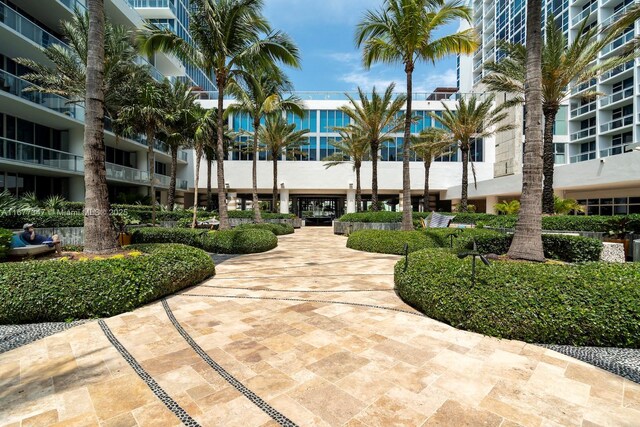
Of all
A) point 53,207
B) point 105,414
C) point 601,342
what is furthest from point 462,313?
point 53,207

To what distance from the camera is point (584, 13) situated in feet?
106

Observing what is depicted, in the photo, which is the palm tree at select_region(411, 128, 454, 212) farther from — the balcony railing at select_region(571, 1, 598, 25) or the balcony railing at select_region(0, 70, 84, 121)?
the balcony railing at select_region(0, 70, 84, 121)

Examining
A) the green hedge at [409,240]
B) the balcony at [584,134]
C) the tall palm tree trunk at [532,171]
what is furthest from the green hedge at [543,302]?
the balcony at [584,134]

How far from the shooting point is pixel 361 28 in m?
12.8

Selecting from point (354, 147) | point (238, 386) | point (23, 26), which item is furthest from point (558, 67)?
point (23, 26)

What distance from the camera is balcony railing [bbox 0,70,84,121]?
1482 cm

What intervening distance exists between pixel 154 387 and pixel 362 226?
17.4 meters

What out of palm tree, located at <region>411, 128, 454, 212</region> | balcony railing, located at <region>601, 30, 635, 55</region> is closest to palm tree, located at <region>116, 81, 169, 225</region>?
palm tree, located at <region>411, 128, 454, 212</region>

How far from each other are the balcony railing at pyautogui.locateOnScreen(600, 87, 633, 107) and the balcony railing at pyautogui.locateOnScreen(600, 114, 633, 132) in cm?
187

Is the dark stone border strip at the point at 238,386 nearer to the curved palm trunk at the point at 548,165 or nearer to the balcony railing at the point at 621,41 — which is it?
the curved palm trunk at the point at 548,165

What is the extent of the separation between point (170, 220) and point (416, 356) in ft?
74.1

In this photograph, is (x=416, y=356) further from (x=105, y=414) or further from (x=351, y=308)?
(x=105, y=414)

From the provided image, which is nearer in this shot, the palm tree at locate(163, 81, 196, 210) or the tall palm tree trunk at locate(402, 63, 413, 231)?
the tall palm tree trunk at locate(402, 63, 413, 231)

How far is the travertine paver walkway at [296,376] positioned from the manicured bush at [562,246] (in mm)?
4061
